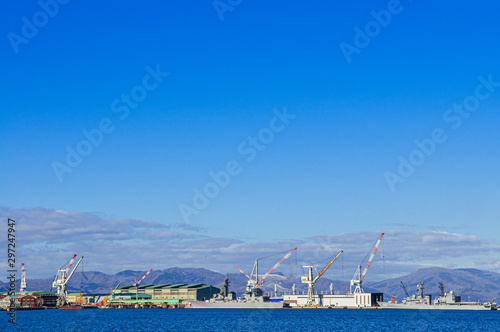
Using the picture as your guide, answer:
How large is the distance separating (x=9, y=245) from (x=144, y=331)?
227 ft

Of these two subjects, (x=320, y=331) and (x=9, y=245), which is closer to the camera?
Answer: (x=9, y=245)

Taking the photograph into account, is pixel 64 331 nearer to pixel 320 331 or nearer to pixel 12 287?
pixel 320 331

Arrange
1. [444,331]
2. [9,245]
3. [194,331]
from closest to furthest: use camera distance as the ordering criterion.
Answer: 1. [9,245]
2. [194,331]
3. [444,331]

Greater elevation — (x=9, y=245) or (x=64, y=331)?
(x=9, y=245)

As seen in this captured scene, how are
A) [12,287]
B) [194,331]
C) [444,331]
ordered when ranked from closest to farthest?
[12,287], [194,331], [444,331]

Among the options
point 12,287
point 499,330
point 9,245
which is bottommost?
point 499,330

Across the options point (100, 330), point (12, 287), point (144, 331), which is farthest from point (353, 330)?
point (12, 287)

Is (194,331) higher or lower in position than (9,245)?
lower

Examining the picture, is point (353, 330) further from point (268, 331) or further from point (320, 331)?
point (268, 331)

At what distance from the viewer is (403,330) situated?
431 feet

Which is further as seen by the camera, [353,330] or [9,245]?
[353,330]

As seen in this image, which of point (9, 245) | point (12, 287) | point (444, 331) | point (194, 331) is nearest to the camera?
point (9, 245)

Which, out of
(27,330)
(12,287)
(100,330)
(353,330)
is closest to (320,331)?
(353,330)

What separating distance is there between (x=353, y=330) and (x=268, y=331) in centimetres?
1987
